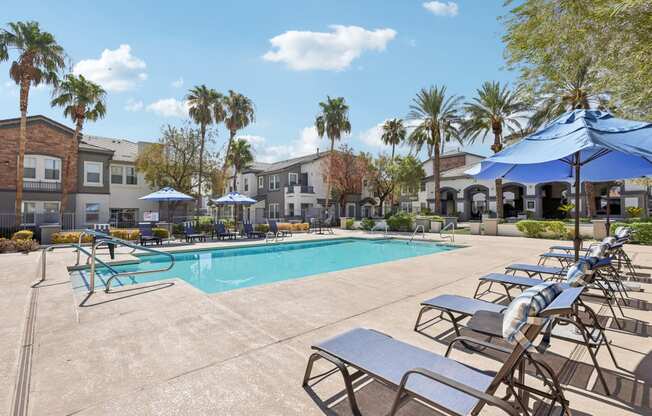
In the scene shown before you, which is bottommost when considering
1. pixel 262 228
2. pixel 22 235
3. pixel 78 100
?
pixel 262 228

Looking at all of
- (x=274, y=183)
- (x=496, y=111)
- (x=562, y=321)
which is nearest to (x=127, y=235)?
(x=562, y=321)

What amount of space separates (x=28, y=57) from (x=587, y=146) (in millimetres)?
24976

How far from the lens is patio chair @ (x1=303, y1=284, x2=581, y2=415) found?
1876 mm

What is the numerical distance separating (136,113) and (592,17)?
779 inches

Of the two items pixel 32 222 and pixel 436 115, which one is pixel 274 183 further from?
pixel 32 222

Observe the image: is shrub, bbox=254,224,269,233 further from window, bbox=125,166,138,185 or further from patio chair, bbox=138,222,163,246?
window, bbox=125,166,138,185

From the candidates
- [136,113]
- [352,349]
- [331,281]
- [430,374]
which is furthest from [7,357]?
[136,113]

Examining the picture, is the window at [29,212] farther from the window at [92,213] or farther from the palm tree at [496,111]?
the palm tree at [496,111]

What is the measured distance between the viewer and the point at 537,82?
370 inches

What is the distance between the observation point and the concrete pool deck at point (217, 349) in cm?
268

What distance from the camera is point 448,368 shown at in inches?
93.5

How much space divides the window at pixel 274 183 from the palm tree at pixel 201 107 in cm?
1095

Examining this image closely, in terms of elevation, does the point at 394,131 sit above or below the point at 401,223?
above

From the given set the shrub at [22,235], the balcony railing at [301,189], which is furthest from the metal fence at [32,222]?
the balcony railing at [301,189]
